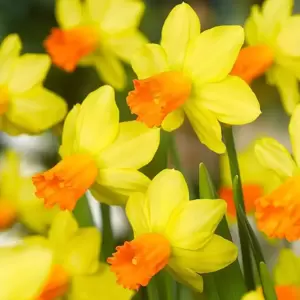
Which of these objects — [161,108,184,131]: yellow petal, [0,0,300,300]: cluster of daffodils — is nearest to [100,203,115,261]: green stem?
Result: [0,0,300,300]: cluster of daffodils

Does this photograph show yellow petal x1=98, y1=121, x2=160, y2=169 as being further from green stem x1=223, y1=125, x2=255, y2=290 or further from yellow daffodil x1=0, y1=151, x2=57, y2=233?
yellow daffodil x1=0, y1=151, x2=57, y2=233

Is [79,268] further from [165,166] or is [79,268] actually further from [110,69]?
[110,69]

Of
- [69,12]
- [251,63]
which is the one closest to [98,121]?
[251,63]

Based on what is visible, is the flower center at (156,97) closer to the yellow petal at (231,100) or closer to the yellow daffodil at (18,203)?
the yellow petal at (231,100)

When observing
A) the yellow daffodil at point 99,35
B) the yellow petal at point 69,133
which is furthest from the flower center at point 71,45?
the yellow petal at point 69,133

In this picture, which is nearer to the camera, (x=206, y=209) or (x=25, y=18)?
(x=206, y=209)

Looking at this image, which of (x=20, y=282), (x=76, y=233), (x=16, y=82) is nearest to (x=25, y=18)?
(x=16, y=82)

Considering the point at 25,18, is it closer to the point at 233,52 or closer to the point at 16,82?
the point at 16,82
